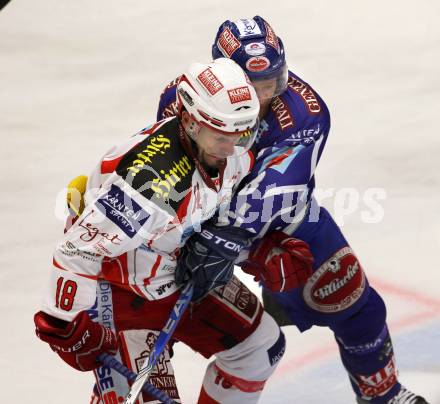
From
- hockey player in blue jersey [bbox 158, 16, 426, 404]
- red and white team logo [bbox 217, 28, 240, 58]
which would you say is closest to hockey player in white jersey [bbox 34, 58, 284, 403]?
hockey player in blue jersey [bbox 158, 16, 426, 404]

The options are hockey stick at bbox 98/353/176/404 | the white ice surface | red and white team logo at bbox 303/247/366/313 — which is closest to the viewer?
hockey stick at bbox 98/353/176/404

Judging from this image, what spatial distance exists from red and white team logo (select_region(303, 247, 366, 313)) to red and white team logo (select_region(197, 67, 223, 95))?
3.28 feet

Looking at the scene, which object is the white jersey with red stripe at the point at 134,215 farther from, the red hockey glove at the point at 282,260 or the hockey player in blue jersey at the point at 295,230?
the red hockey glove at the point at 282,260

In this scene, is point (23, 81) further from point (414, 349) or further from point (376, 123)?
point (414, 349)

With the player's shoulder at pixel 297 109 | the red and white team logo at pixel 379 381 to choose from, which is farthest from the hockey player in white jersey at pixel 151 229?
the red and white team logo at pixel 379 381

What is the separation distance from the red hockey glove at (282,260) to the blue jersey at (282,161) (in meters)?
0.06

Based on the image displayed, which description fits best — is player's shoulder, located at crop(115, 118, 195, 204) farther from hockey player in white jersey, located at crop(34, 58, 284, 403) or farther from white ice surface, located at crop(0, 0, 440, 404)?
white ice surface, located at crop(0, 0, 440, 404)

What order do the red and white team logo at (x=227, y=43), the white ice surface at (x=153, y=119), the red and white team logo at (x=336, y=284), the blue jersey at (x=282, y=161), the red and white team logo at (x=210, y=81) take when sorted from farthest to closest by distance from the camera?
the white ice surface at (x=153, y=119) → the red and white team logo at (x=336, y=284) → the red and white team logo at (x=227, y=43) → the blue jersey at (x=282, y=161) → the red and white team logo at (x=210, y=81)

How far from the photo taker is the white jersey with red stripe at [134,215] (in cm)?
358

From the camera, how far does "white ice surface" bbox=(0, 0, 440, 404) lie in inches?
193

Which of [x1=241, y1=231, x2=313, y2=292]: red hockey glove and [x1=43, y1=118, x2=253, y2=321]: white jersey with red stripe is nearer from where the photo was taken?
[x1=43, y1=118, x2=253, y2=321]: white jersey with red stripe

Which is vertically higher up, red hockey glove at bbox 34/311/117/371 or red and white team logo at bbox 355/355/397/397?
red hockey glove at bbox 34/311/117/371

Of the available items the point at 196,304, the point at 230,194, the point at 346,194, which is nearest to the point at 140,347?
the point at 196,304

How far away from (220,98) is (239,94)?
0.20 ft
